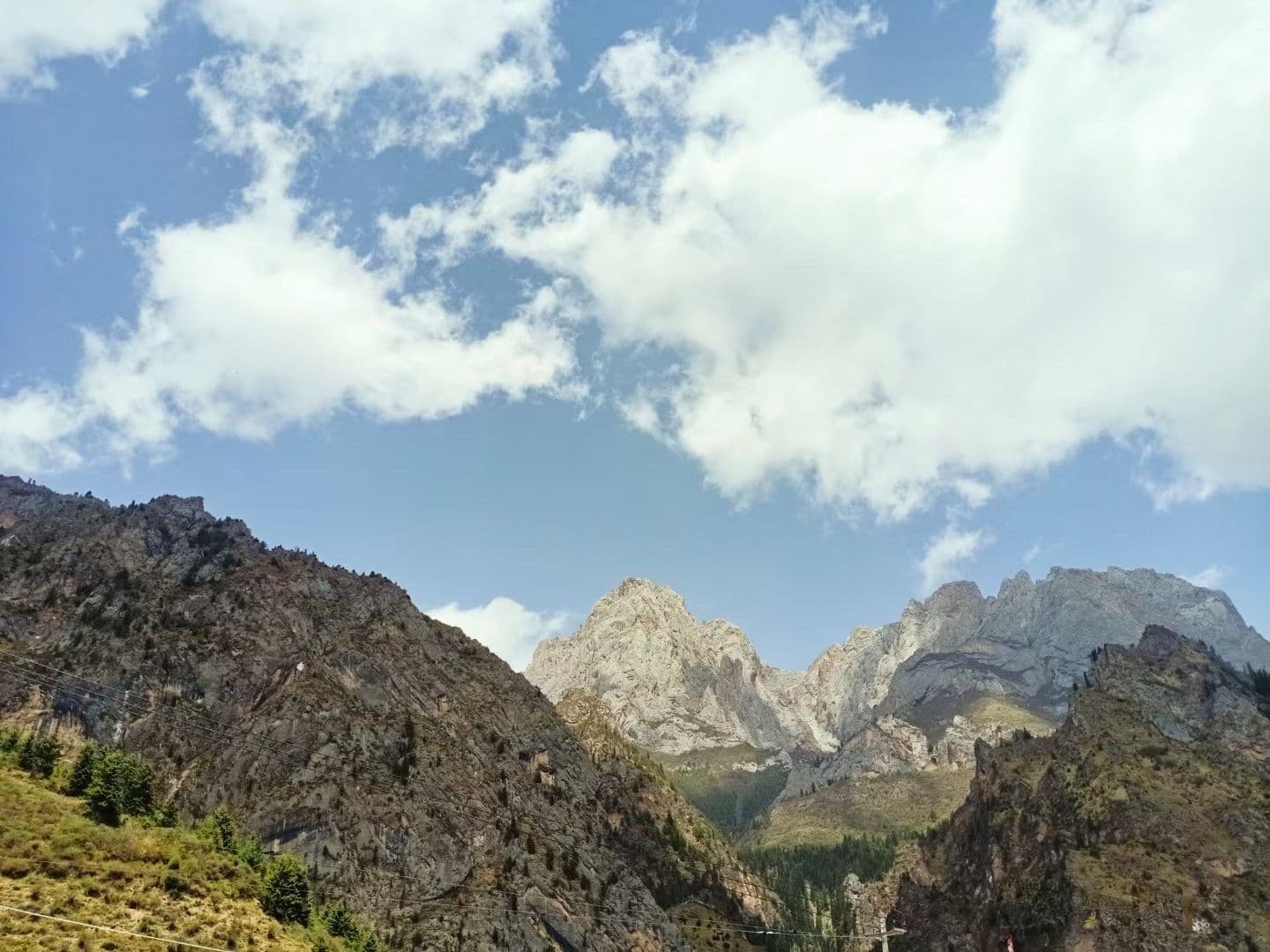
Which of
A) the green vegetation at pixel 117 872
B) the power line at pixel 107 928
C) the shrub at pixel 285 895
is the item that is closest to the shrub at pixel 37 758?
the green vegetation at pixel 117 872

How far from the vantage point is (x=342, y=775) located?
132125mm

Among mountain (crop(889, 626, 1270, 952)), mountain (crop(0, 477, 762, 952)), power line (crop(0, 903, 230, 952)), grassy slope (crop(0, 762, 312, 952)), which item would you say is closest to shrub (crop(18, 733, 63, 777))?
grassy slope (crop(0, 762, 312, 952))

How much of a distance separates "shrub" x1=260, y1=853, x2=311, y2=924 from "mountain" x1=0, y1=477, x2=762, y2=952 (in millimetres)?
54015

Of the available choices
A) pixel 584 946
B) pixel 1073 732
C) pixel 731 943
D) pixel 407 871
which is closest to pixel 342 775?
pixel 407 871

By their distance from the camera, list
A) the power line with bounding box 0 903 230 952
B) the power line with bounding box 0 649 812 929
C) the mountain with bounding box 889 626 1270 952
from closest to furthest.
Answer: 1. the power line with bounding box 0 903 230 952
2. the power line with bounding box 0 649 812 929
3. the mountain with bounding box 889 626 1270 952

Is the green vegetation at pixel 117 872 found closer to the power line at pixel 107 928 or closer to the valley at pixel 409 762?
the power line at pixel 107 928

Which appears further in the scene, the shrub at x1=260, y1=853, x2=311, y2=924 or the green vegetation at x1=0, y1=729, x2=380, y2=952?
the shrub at x1=260, y1=853, x2=311, y2=924

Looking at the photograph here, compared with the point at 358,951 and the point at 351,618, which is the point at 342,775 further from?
the point at 358,951

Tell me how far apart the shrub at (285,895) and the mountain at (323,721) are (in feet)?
177

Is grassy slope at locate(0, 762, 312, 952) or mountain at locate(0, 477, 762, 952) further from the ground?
mountain at locate(0, 477, 762, 952)

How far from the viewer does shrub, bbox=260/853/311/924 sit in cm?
5975

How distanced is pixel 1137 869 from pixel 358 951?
143236mm

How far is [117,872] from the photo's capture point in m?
50.3

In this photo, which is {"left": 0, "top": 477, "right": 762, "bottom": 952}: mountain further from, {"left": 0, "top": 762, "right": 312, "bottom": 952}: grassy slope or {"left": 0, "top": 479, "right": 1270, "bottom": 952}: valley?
{"left": 0, "top": 762, "right": 312, "bottom": 952}: grassy slope
